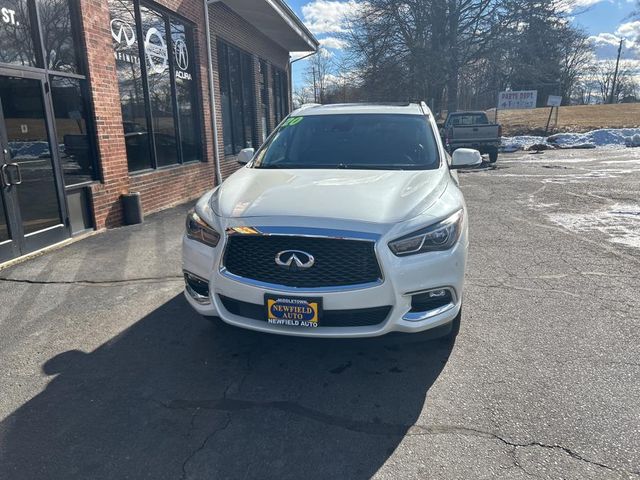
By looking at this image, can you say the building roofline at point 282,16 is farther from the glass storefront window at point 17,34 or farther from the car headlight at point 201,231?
the car headlight at point 201,231

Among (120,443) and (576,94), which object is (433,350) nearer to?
(120,443)

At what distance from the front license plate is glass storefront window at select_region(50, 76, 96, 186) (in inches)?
197

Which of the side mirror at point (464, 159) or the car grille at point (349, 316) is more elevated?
the side mirror at point (464, 159)

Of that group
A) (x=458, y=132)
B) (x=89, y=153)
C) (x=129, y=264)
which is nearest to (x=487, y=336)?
(x=129, y=264)

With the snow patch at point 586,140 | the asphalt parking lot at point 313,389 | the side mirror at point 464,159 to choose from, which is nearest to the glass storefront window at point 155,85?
the asphalt parking lot at point 313,389

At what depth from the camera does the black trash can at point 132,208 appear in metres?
7.64

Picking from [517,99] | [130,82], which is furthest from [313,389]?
[517,99]

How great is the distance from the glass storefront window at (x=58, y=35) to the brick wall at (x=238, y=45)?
15.5 feet

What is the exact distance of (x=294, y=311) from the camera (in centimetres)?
292

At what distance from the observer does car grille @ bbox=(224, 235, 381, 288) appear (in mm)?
2869

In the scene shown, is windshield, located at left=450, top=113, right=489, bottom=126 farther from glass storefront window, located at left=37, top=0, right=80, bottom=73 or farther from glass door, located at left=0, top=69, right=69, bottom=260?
glass door, located at left=0, top=69, right=69, bottom=260

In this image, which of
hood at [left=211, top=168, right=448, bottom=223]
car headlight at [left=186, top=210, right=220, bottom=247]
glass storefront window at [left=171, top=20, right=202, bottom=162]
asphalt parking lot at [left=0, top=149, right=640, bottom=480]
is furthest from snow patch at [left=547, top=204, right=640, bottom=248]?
glass storefront window at [left=171, top=20, right=202, bottom=162]

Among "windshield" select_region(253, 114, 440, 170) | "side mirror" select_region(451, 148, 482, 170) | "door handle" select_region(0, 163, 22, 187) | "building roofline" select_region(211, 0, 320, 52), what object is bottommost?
"door handle" select_region(0, 163, 22, 187)

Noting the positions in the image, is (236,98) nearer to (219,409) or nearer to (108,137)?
(108,137)
